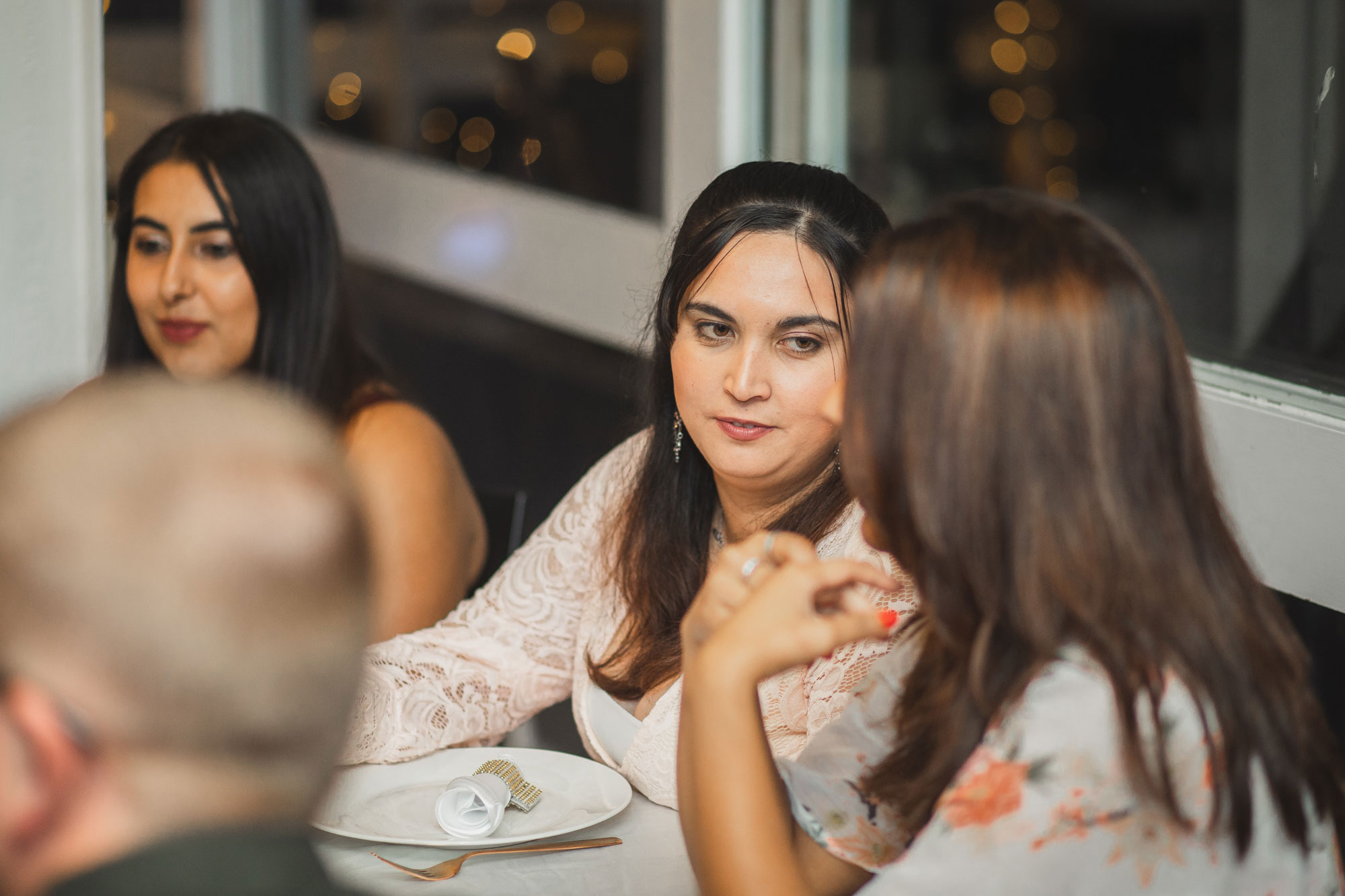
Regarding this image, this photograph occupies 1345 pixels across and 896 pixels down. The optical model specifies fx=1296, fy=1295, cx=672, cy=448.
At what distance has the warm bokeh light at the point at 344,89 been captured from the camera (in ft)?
16.1

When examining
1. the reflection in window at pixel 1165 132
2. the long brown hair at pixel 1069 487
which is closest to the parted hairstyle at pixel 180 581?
the long brown hair at pixel 1069 487

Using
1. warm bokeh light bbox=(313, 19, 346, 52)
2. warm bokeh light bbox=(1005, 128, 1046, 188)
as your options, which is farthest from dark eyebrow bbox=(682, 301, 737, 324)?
warm bokeh light bbox=(313, 19, 346, 52)

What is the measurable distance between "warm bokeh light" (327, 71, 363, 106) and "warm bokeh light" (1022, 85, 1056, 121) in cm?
246

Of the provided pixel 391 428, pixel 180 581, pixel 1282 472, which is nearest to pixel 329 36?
pixel 391 428

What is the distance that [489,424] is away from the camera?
4.24 m

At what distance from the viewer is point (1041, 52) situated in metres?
4.62

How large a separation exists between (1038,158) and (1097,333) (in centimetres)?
394

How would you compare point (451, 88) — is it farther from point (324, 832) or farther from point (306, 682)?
point (306, 682)

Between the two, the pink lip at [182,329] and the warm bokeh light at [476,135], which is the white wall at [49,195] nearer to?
the pink lip at [182,329]

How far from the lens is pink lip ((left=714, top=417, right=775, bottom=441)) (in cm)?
155

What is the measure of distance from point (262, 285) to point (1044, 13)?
3.33 meters

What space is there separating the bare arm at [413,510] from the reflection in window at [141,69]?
3.30 metres

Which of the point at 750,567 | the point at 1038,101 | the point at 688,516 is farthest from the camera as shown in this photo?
the point at 1038,101

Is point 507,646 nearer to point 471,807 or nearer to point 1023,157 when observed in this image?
point 471,807
